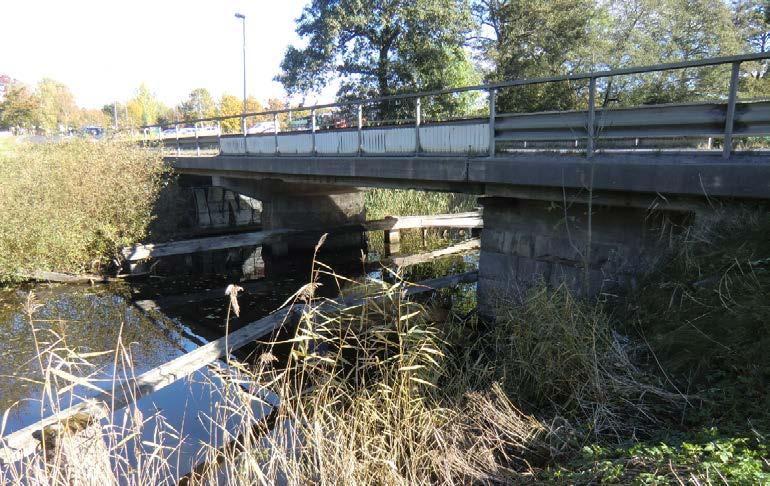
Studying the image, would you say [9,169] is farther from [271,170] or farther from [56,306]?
[271,170]

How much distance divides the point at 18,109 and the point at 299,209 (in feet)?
170

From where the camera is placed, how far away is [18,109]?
175 feet

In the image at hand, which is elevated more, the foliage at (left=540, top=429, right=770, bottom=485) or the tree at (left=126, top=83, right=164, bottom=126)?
the tree at (left=126, top=83, right=164, bottom=126)

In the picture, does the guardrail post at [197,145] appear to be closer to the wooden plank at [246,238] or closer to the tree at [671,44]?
the wooden plank at [246,238]

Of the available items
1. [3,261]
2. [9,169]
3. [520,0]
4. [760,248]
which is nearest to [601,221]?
[760,248]

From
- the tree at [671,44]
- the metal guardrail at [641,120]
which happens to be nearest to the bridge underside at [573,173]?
the metal guardrail at [641,120]

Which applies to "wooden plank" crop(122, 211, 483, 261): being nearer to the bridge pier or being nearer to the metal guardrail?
the bridge pier

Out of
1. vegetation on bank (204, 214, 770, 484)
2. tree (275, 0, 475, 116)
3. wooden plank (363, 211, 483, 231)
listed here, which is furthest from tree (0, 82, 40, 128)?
vegetation on bank (204, 214, 770, 484)

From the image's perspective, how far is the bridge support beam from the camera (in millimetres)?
6383

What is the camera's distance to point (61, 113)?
260 feet

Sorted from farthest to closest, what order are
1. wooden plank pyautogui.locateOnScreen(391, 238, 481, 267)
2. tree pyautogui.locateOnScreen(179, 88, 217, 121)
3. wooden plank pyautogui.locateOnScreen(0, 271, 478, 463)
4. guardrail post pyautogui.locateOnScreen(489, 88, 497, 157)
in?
tree pyautogui.locateOnScreen(179, 88, 217, 121) < wooden plank pyautogui.locateOnScreen(391, 238, 481, 267) < guardrail post pyautogui.locateOnScreen(489, 88, 497, 157) < wooden plank pyautogui.locateOnScreen(0, 271, 478, 463)

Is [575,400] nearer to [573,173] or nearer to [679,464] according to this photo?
[679,464]

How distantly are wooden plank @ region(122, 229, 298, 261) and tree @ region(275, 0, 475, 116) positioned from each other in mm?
8355

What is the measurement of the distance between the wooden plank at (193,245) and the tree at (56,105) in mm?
53742
